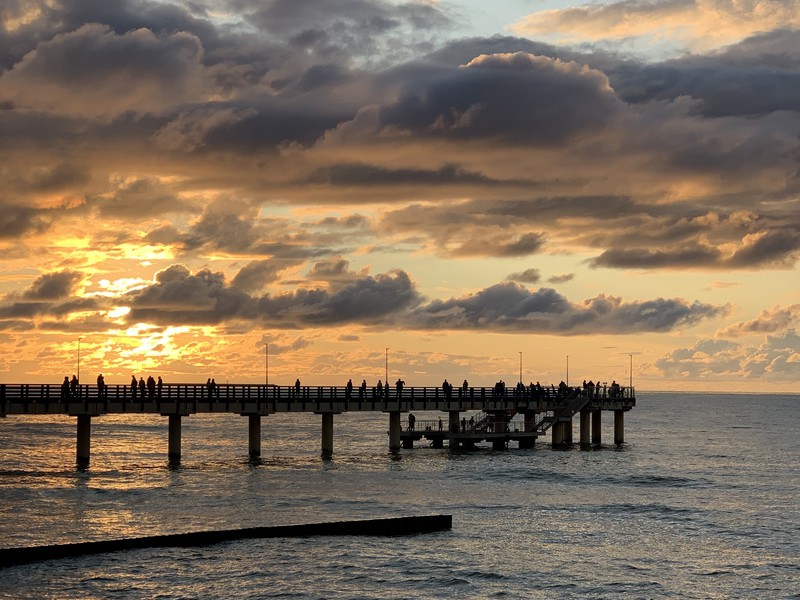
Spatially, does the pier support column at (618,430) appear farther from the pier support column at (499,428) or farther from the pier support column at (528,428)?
the pier support column at (499,428)

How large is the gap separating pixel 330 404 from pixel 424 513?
94.0ft

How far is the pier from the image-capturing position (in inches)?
2847

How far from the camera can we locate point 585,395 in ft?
319

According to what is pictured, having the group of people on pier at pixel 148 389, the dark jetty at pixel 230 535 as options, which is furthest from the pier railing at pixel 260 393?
the dark jetty at pixel 230 535

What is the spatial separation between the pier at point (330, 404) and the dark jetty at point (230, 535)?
2821 centimetres

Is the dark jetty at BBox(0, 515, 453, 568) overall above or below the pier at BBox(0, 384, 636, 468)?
below

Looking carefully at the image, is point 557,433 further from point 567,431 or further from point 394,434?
point 394,434

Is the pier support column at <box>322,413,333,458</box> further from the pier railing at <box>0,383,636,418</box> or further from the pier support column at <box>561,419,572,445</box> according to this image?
the pier support column at <box>561,419,572,445</box>

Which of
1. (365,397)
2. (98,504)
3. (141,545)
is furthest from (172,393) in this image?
(141,545)

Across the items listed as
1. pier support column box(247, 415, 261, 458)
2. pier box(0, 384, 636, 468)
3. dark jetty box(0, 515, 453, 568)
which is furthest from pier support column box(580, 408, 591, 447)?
dark jetty box(0, 515, 453, 568)

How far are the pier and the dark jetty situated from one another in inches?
1110

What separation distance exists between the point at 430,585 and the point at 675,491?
35107 millimetres

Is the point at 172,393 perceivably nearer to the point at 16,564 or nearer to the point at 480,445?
the point at 480,445

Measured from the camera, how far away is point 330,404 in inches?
3209
